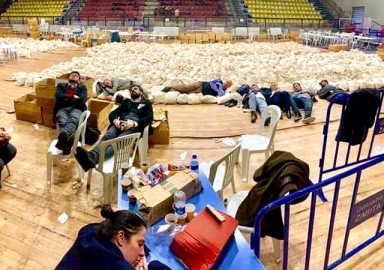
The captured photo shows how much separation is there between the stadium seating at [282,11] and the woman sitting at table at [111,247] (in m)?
17.3

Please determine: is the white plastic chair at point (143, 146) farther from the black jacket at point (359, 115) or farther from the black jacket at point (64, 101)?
the black jacket at point (359, 115)

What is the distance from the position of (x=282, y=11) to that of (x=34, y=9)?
47.2 feet

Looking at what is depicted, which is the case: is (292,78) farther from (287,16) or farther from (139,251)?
(287,16)

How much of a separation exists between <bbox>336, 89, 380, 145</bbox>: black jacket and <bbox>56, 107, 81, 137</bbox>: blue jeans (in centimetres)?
254

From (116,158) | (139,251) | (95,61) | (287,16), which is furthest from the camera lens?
(287,16)

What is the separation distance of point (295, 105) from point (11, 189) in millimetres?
3785

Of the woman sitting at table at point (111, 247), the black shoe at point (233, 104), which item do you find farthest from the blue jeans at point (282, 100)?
the woman sitting at table at point (111, 247)

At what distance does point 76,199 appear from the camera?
9.33 ft

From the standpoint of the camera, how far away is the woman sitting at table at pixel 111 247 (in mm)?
1158

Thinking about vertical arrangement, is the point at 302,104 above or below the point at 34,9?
below

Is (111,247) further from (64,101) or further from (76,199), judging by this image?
(64,101)

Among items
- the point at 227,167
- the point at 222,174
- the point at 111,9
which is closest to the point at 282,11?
the point at 111,9

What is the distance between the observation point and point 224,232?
5.40ft

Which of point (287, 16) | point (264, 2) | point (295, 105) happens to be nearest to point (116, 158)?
point (295, 105)
